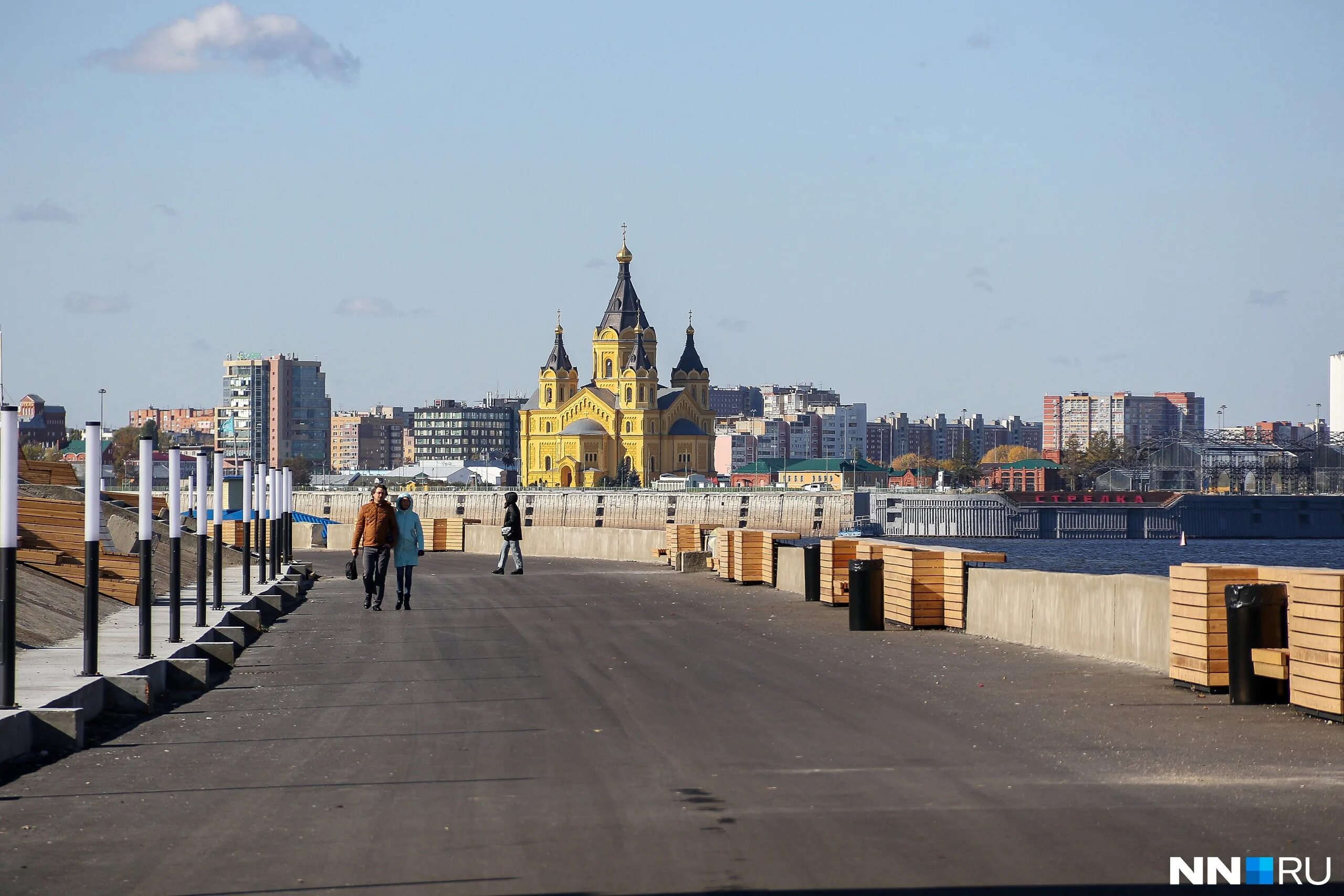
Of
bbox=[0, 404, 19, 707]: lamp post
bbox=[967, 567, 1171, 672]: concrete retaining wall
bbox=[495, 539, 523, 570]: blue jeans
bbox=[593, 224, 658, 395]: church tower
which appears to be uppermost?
bbox=[593, 224, 658, 395]: church tower

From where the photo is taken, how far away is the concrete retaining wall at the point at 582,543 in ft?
164

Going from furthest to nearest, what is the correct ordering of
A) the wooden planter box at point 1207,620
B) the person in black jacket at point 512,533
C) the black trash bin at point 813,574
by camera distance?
the person in black jacket at point 512,533, the black trash bin at point 813,574, the wooden planter box at point 1207,620

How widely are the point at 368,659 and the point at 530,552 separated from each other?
1525 inches

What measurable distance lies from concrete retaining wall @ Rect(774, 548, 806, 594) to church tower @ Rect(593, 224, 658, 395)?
15320 cm

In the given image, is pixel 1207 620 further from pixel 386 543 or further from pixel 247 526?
pixel 247 526

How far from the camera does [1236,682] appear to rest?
12906 millimetres

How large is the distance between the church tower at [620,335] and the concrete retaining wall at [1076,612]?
165 m

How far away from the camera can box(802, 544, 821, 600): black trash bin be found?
27375 millimetres

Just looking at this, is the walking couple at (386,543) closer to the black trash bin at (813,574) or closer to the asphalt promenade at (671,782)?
the black trash bin at (813,574)

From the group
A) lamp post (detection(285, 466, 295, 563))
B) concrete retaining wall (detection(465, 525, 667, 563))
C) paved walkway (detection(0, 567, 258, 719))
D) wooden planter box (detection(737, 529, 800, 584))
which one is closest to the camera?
paved walkway (detection(0, 567, 258, 719))

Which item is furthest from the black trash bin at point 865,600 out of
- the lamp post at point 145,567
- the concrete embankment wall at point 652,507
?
the concrete embankment wall at point 652,507

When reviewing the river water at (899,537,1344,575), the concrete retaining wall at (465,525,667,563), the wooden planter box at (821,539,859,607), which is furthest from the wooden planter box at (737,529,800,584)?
the river water at (899,537,1344,575)

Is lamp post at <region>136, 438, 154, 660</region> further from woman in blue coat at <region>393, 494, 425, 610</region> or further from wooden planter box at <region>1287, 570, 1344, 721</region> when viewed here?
wooden planter box at <region>1287, 570, 1344, 721</region>

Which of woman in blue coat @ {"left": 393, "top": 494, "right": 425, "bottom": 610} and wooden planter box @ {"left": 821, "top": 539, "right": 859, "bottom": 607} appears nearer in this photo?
woman in blue coat @ {"left": 393, "top": 494, "right": 425, "bottom": 610}
